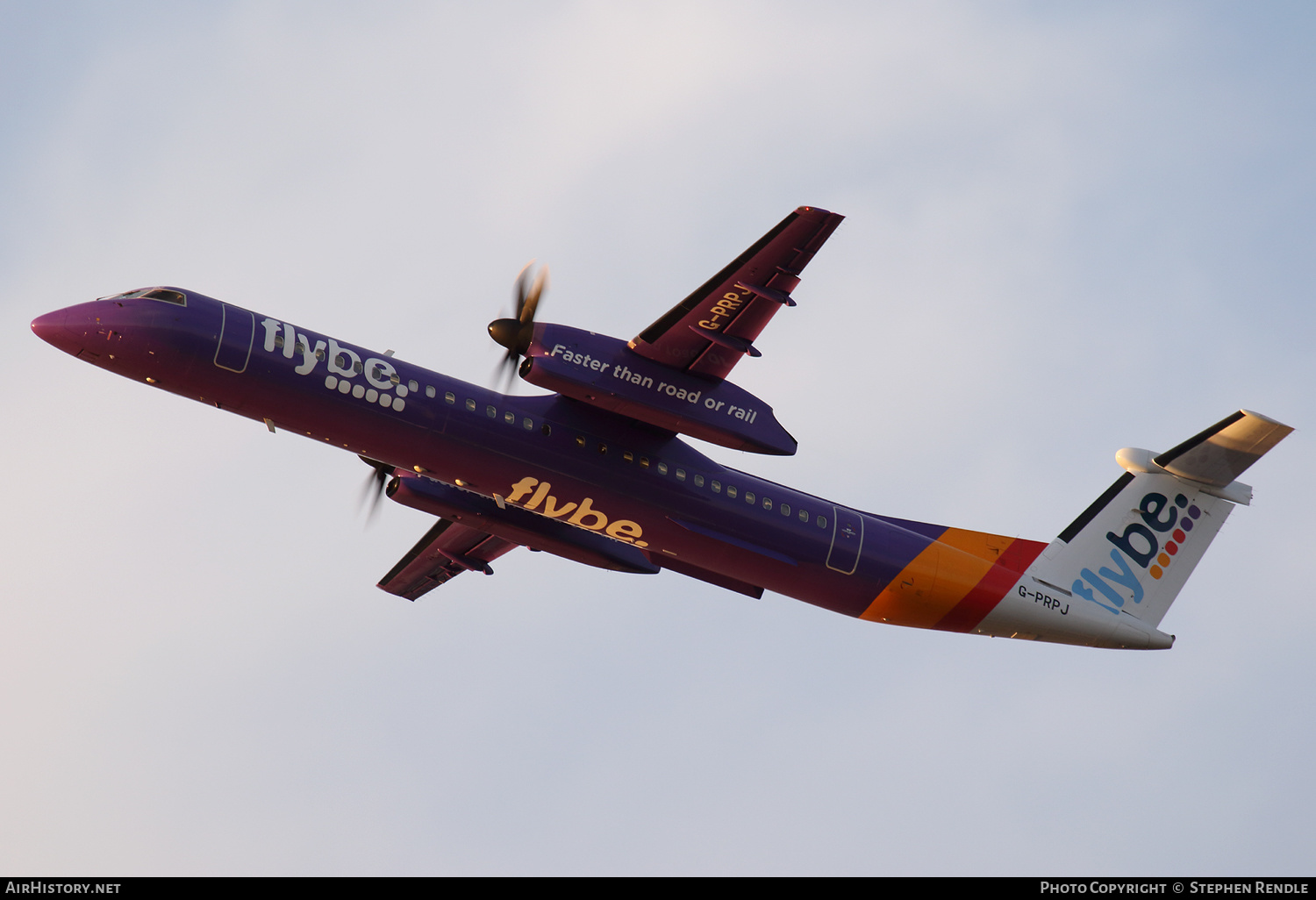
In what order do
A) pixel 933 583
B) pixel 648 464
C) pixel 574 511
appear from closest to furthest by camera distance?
pixel 574 511 → pixel 648 464 → pixel 933 583

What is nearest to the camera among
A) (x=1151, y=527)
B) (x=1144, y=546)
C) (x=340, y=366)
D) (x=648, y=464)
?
(x=340, y=366)

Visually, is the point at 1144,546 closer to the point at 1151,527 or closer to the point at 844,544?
the point at 1151,527

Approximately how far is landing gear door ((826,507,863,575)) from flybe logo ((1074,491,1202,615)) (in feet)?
17.7

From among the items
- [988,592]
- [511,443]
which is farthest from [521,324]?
[988,592]

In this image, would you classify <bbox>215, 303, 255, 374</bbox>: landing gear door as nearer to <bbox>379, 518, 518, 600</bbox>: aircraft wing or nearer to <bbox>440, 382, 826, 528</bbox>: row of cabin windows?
<bbox>440, 382, 826, 528</bbox>: row of cabin windows

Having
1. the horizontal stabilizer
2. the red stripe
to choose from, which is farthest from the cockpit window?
the horizontal stabilizer

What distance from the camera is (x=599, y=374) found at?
20625 millimetres

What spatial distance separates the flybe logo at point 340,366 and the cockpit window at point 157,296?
4.52 feet

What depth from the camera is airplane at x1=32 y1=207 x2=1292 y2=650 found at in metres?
19.6

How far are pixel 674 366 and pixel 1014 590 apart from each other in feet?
29.7

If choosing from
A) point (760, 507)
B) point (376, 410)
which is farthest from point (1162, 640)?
point (376, 410)

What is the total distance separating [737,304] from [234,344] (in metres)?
8.45

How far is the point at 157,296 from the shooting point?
19719 mm

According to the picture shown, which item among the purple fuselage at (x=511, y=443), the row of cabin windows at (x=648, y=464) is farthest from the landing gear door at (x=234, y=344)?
the row of cabin windows at (x=648, y=464)
